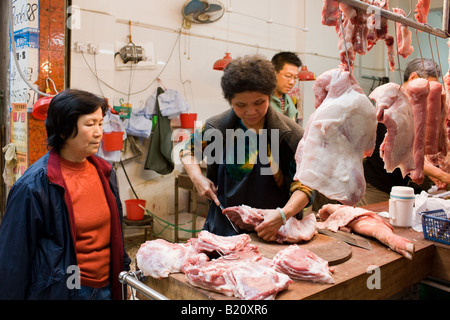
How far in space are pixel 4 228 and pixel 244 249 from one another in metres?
1.27

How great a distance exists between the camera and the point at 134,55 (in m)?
5.89

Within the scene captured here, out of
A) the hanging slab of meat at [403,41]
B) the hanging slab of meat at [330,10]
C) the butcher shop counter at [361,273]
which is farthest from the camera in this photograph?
the hanging slab of meat at [403,41]

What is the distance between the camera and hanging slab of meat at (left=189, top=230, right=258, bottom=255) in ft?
6.89

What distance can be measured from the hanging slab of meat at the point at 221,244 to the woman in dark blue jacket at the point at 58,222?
24.8 inches

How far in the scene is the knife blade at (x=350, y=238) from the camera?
2385mm

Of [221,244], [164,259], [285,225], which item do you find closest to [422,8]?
Answer: [285,225]

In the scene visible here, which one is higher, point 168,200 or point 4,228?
point 4,228

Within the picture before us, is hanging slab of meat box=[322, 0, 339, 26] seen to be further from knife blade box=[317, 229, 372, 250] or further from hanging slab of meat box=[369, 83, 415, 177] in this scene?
knife blade box=[317, 229, 372, 250]

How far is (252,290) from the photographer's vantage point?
1.67 m

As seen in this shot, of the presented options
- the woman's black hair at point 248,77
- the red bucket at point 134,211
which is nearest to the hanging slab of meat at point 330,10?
the woman's black hair at point 248,77

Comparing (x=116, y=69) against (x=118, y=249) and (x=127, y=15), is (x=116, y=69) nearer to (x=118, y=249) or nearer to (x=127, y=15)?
(x=127, y=15)

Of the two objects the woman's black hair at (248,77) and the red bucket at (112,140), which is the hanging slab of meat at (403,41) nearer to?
the woman's black hair at (248,77)

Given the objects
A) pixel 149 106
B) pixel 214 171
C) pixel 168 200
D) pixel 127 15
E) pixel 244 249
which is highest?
pixel 127 15
